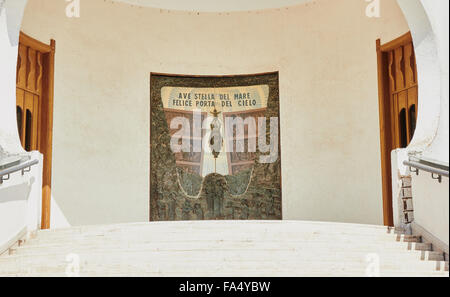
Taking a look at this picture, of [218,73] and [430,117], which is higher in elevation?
[218,73]

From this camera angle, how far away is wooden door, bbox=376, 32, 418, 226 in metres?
8.70

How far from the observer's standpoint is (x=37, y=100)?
9.04 m

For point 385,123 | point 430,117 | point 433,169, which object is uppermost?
point 385,123

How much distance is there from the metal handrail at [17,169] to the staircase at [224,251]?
0.72m

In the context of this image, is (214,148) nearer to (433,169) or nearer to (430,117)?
(430,117)

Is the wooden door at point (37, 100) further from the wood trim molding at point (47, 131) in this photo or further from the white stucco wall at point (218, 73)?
the white stucco wall at point (218, 73)

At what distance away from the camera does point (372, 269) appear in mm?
4836

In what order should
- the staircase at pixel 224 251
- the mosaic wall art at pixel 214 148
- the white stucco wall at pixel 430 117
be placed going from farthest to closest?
the mosaic wall art at pixel 214 148, the white stucco wall at pixel 430 117, the staircase at pixel 224 251

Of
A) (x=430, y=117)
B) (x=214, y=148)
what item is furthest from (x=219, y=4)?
(x=430, y=117)

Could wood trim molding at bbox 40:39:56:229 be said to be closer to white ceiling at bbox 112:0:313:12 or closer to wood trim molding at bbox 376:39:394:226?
white ceiling at bbox 112:0:313:12

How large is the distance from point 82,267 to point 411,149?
377 centimetres

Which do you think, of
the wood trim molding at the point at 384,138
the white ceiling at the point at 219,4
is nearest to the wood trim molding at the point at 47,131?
the white ceiling at the point at 219,4

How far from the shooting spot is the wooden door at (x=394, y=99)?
8703mm

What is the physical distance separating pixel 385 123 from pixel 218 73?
3199 millimetres
